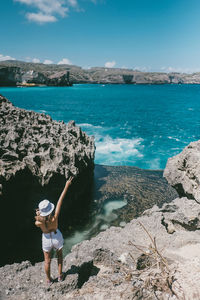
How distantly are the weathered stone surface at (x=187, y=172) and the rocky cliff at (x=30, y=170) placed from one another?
6.58m

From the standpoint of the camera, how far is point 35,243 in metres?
11.8

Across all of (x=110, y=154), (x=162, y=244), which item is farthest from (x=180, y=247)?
(x=110, y=154)

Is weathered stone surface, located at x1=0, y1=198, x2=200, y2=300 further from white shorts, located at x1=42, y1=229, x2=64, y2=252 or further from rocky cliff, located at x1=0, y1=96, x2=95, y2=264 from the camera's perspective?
rocky cliff, located at x1=0, y1=96, x2=95, y2=264

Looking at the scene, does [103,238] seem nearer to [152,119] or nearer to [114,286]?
[114,286]

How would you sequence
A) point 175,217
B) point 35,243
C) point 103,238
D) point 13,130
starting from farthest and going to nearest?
point 13,130, point 35,243, point 175,217, point 103,238

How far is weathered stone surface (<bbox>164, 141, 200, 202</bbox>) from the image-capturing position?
37.1 ft

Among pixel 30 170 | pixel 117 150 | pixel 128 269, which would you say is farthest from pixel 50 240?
pixel 117 150

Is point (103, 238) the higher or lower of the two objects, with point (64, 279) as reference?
lower

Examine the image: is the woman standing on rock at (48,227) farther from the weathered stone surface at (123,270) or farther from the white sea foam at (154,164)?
the white sea foam at (154,164)

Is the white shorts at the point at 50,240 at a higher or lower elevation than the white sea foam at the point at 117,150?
higher

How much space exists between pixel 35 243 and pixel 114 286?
7515mm

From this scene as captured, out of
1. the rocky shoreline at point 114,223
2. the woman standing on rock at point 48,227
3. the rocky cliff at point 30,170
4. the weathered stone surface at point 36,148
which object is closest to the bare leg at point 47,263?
the woman standing on rock at point 48,227

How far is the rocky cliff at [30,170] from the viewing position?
37.3 ft

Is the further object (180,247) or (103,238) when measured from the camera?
(103,238)
